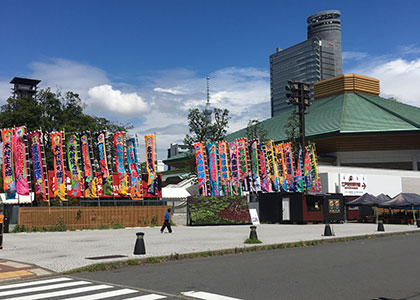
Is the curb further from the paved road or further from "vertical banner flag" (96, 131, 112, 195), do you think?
"vertical banner flag" (96, 131, 112, 195)

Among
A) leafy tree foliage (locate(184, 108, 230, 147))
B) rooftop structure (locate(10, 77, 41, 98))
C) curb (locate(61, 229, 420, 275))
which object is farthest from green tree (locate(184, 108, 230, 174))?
rooftop structure (locate(10, 77, 41, 98))

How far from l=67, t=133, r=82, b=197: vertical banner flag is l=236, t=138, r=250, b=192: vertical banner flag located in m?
14.0

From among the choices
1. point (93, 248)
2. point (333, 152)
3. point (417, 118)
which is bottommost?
point (93, 248)

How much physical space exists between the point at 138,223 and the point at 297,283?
2458 cm

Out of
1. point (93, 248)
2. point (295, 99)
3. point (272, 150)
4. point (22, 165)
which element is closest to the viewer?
point (93, 248)

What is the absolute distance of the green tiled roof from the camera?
69.1 meters

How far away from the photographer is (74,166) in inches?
1222

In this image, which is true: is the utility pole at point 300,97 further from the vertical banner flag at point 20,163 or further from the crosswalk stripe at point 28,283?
the crosswalk stripe at point 28,283

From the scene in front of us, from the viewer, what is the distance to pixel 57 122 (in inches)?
2110

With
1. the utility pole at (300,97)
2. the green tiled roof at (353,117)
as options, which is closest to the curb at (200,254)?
the utility pole at (300,97)

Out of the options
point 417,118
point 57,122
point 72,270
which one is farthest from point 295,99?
point 417,118

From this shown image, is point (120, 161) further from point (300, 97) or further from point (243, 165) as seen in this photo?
point (300, 97)

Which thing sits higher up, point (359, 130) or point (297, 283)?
point (359, 130)

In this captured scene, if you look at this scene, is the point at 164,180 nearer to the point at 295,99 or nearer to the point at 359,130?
the point at 359,130
